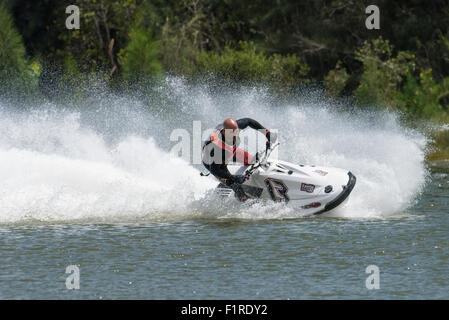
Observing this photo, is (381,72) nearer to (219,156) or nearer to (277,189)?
(277,189)

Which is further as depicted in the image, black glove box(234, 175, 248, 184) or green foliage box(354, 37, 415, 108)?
green foliage box(354, 37, 415, 108)

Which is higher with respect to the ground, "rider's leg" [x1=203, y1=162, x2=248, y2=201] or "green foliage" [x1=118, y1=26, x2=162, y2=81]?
"green foliage" [x1=118, y1=26, x2=162, y2=81]

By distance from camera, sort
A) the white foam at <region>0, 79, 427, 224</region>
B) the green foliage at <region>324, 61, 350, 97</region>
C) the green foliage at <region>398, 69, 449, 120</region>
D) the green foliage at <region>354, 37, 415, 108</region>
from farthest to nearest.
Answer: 1. the green foliage at <region>324, 61, 350, 97</region>
2. the green foliage at <region>354, 37, 415, 108</region>
3. the green foliage at <region>398, 69, 449, 120</region>
4. the white foam at <region>0, 79, 427, 224</region>

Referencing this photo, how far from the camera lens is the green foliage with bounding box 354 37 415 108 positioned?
34.7 metres

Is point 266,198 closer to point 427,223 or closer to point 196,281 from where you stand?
point 427,223

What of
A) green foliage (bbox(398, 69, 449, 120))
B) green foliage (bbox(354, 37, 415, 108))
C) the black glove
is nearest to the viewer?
the black glove

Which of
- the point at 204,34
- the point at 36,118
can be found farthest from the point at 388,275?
the point at 204,34

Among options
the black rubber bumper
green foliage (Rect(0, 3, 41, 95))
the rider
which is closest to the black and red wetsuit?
the rider

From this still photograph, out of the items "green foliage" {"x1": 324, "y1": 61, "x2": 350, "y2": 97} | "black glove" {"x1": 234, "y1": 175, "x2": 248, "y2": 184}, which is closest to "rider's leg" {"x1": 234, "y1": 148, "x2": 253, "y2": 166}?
"black glove" {"x1": 234, "y1": 175, "x2": 248, "y2": 184}

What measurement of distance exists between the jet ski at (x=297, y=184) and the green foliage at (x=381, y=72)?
696 inches

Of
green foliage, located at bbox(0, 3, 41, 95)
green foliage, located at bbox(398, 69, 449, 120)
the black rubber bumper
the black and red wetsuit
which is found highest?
green foliage, located at bbox(0, 3, 41, 95)

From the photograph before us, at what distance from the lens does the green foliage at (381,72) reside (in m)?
34.7

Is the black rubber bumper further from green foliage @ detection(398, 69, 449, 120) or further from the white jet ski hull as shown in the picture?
green foliage @ detection(398, 69, 449, 120)

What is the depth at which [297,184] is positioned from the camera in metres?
16.9
